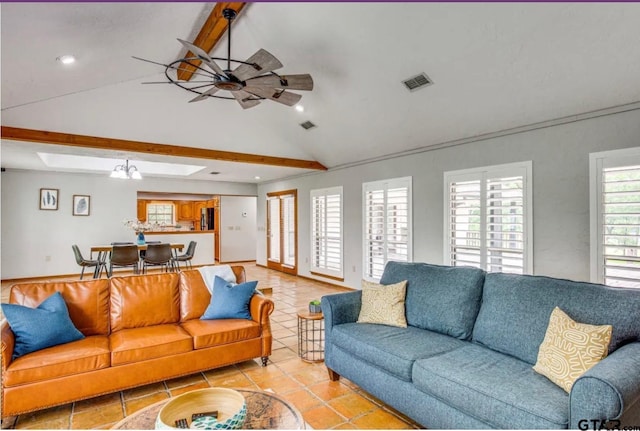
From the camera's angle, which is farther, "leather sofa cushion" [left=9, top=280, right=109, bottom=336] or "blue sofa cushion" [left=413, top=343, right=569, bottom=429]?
→ "leather sofa cushion" [left=9, top=280, right=109, bottom=336]

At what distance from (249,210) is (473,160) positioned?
25.5 feet

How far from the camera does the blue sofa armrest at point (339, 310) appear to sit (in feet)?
9.69

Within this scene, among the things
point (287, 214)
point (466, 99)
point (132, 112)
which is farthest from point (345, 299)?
point (287, 214)

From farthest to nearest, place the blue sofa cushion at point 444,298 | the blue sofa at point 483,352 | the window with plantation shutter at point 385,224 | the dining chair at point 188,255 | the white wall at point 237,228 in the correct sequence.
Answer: the white wall at point 237,228, the dining chair at point 188,255, the window with plantation shutter at point 385,224, the blue sofa cushion at point 444,298, the blue sofa at point 483,352

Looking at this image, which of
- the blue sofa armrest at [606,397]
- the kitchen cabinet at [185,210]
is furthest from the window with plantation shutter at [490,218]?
the kitchen cabinet at [185,210]

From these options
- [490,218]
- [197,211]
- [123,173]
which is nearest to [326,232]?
[490,218]

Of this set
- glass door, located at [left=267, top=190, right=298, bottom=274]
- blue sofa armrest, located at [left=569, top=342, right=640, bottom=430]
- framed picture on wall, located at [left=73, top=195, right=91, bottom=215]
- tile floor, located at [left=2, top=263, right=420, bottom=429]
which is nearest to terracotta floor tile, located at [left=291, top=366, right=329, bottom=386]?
tile floor, located at [left=2, top=263, right=420, bottom=429]

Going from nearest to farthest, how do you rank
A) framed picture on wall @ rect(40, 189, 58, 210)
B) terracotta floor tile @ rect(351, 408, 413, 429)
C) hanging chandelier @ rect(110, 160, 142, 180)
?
terracotta floor tile @ rect(351, 408, 413, 429) < hanging chandelier @ rect(110, 160, 142, 180) < framed picture on wall @ rect(40, 189, 58, 210)

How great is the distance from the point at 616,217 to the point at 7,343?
4.94 meters

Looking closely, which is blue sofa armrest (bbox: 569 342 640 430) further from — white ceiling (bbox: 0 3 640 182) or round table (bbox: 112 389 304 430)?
white ceiling (bbox: 0 3 640 182)

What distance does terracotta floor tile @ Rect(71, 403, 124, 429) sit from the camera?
2346mm

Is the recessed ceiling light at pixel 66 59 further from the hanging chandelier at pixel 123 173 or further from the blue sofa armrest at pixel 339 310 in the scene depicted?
the hanging chandelier at pixel 123 173

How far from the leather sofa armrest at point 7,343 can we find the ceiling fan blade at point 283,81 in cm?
243

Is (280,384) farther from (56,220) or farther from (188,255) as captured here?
(56,220)
